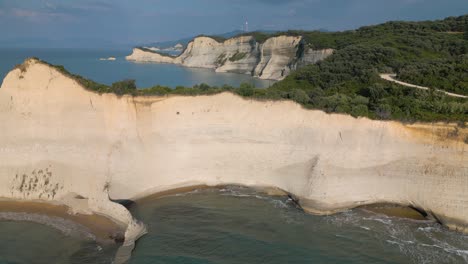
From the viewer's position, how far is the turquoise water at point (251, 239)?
14055mm

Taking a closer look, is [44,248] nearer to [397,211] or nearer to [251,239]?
[251,239]

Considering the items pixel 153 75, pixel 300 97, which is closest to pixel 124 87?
pixel 300 97

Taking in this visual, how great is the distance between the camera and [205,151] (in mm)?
20484

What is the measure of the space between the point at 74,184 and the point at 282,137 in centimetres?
1135

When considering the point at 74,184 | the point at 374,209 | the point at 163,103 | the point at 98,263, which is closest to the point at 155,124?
the point at 163,103

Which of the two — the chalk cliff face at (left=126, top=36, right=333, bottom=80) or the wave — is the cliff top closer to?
the wave

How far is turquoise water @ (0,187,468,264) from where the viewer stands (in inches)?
553

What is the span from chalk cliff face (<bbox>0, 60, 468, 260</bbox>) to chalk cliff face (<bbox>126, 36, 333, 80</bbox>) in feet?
153

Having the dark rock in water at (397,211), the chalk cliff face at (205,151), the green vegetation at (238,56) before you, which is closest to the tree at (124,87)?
the chalk cliff face at (205,151)

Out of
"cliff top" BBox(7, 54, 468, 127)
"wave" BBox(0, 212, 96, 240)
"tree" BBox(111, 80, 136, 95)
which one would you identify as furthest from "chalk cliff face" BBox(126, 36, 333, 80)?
"wave" BBox(0, 212, 96, 240)

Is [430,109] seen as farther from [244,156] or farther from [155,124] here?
[155,124]

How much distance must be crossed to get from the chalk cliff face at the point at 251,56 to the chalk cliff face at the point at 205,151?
4666 centimetres

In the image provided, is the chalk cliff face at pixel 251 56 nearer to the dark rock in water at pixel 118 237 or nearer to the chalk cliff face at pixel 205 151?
the chalk cliff face at pixel 205 151

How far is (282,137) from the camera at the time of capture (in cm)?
2000
